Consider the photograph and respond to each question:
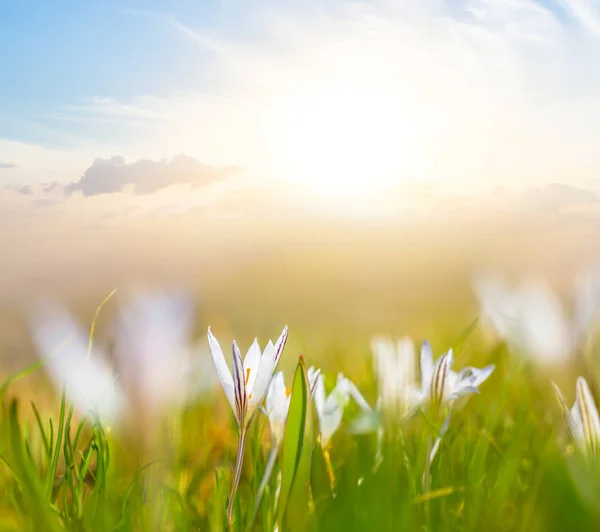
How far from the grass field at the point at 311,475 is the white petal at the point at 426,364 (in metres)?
0.05

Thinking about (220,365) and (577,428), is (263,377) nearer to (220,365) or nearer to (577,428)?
(220,365)

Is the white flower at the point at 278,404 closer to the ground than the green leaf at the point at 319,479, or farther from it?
farther from it

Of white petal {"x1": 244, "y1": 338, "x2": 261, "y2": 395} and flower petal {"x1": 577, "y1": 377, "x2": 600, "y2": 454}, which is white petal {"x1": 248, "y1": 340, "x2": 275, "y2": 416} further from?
flower petal {"x1": 577, "y1": 377, "x2": 600, "y2": 454}

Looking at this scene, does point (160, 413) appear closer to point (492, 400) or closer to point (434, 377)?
point (434, 377)

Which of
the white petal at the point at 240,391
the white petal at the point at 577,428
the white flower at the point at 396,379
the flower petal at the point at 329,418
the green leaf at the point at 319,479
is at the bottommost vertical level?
the green leaf at the point at 319,479

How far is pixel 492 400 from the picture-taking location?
4.54ft

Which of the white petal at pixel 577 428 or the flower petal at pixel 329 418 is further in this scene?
the flower petal at pixel 329 418

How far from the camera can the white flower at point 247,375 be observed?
0.63m

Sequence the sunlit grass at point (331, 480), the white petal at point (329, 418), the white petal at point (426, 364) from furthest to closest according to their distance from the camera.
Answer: the white petal at point (329, 418) < the white petal at point (426, 364) < the sunlit grass at point (331, 480)

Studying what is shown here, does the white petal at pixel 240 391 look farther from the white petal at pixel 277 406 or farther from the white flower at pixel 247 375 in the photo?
the white petal at pixel 277 406

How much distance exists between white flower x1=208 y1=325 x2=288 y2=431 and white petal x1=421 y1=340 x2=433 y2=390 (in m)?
0.19

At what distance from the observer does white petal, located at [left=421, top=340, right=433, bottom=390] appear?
769 mm

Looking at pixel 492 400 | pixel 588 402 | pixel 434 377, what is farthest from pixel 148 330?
pixel 492 400

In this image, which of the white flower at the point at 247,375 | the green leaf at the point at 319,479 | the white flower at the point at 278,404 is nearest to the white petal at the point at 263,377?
the white flower at the point at 247,375
